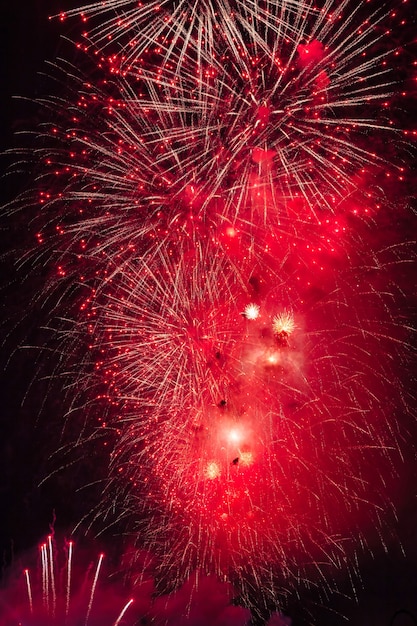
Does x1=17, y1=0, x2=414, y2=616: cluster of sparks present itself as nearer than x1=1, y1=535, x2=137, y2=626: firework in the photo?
Yes

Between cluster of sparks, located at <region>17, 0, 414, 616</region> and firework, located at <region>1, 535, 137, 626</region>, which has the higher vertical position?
cluster of sparks, located at <region>17, 0, 414, 616</region>

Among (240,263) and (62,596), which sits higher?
(240,263)

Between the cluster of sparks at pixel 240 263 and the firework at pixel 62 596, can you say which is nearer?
the cluster of sparks at pixel 240 263

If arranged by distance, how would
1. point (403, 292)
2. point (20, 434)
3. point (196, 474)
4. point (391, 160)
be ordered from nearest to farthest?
point (391, 160), point (403, 292), point (196, 474), point (20, 434)

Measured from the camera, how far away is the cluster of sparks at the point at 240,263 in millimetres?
4668

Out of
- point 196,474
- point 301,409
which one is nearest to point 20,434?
point 196,474

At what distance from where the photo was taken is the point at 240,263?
17.5 ft

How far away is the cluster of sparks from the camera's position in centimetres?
467

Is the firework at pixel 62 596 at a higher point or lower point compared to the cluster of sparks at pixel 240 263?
lower

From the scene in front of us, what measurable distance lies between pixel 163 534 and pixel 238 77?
14.6 feet

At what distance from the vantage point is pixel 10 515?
749cm

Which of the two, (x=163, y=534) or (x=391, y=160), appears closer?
(x=391, y=160)

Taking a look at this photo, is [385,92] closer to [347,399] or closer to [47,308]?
[347,399]

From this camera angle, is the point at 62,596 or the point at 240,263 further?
the point at 62,596
